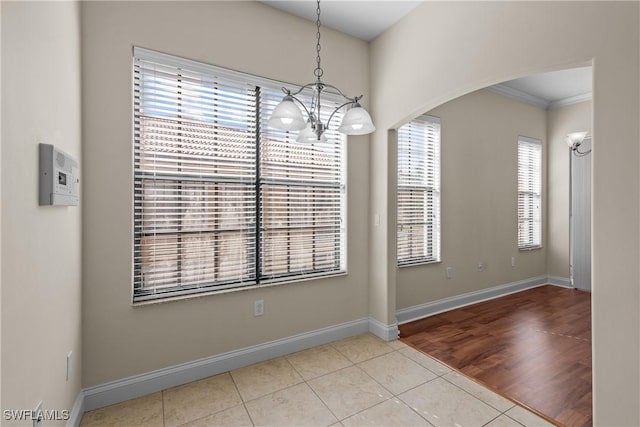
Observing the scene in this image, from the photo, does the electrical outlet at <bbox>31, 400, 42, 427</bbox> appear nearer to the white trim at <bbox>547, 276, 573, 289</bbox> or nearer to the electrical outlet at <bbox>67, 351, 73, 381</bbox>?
the electrical outlet at <bbox>67, 351, 73, 381</bbox>

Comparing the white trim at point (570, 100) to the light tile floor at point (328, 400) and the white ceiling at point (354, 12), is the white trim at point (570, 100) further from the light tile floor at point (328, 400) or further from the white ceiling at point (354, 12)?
the light tile floor at point (328, 400)

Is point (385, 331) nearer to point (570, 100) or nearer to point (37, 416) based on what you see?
point (37, 416)

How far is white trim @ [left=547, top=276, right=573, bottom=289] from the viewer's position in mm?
5043

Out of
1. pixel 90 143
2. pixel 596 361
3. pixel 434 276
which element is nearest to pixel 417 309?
pixel 434 276

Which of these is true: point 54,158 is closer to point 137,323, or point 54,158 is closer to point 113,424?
point 137,323

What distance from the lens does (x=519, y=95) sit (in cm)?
476

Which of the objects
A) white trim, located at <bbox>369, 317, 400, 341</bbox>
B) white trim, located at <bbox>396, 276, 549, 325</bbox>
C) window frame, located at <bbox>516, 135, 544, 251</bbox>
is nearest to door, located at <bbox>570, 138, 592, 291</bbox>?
window frame, located at <bbox>516, 135, 544, 251</bbox>

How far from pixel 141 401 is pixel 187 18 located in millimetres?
2895

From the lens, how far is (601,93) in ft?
5.21

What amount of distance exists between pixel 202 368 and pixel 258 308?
2.04 feet

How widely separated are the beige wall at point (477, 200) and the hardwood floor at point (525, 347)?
16.4 inches

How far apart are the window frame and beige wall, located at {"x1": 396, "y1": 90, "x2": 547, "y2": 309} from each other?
11 cm

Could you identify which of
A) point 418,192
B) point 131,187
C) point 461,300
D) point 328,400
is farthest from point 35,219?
point 461,300

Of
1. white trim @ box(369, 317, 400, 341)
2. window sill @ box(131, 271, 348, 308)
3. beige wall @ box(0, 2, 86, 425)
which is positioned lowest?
white trim @ box(369, 317, 400, 341)
